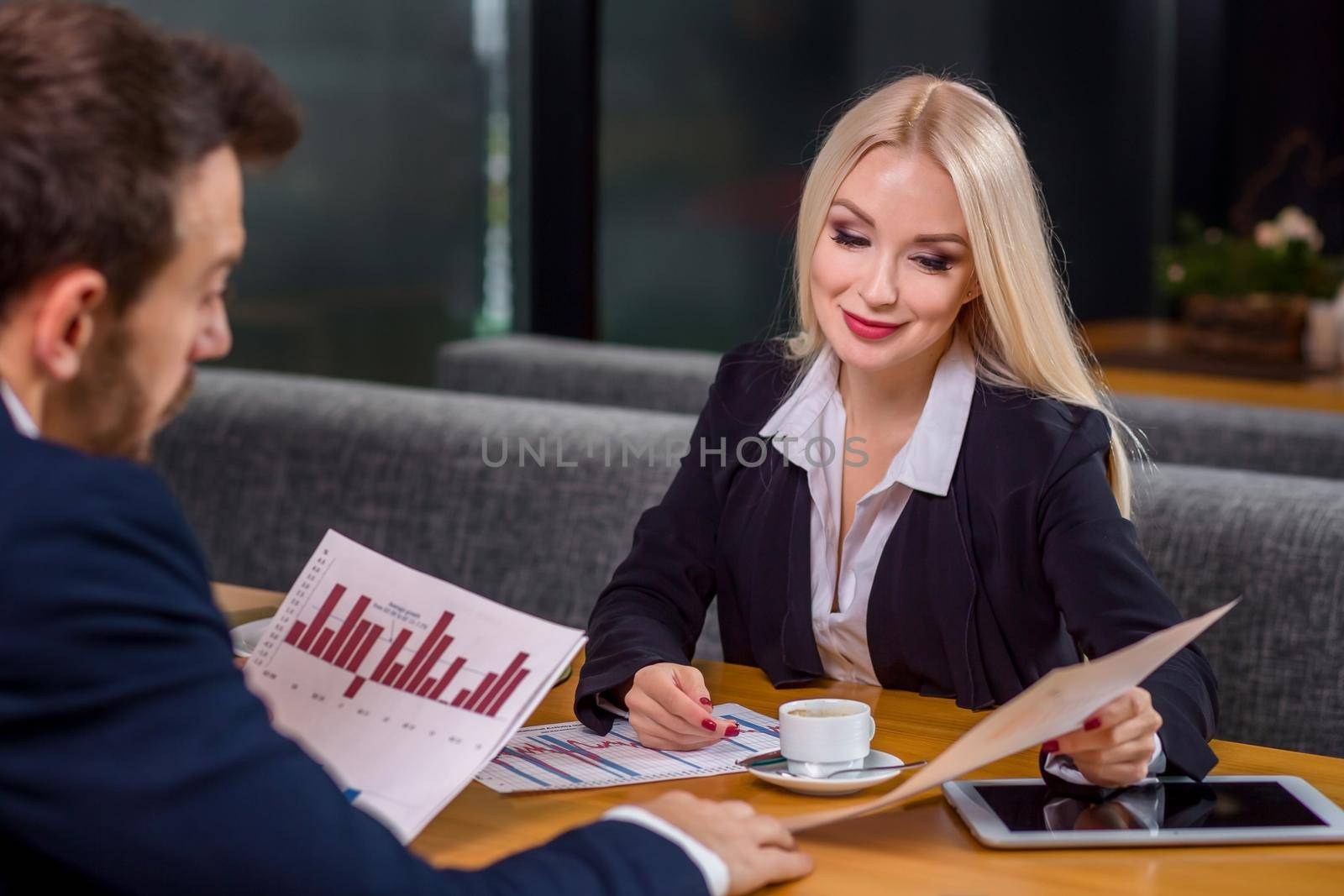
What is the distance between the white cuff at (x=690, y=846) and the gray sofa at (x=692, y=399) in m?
1.45

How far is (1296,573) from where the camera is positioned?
1842 mm

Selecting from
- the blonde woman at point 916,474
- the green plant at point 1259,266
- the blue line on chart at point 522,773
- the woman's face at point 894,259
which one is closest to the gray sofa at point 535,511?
the blonde woman at point 916,474

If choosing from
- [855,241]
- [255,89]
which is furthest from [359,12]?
[255,89]

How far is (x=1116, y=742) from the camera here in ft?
3.82

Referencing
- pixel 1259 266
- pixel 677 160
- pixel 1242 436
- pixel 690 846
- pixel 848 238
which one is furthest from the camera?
pixel 677 160

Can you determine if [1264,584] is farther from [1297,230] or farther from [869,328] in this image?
[1297,230]

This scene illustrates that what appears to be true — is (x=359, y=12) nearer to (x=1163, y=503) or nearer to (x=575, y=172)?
(x=575, y=172)

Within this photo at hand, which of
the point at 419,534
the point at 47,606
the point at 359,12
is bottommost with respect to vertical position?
the point at 419,534

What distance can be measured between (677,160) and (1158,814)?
12.2ft

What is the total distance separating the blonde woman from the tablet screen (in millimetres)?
256

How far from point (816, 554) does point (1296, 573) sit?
619mm

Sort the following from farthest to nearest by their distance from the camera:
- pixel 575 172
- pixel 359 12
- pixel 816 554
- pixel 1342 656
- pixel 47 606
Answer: pixel 575 172
pixel 359 12
pixel 1342 656
pixel 816 554
pixel 47 606

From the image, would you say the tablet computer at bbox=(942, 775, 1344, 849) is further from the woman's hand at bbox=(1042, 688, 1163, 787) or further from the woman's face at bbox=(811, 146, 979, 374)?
the woman's face at bbox=(811, 146, 979, 374)

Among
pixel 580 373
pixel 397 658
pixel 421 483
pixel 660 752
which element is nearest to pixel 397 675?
pixel 397 658
